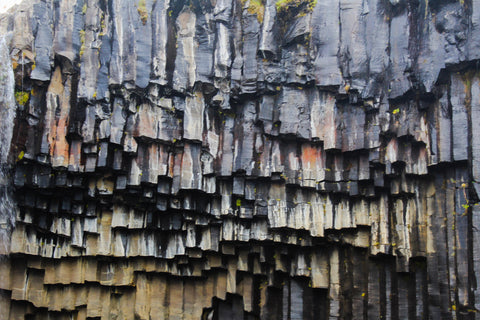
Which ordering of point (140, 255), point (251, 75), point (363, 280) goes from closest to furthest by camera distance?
point (363, 280)
point (251, 75)
point (140, 255)

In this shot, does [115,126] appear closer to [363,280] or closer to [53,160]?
Result: [53,160]

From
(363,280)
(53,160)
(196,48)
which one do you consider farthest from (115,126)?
(363,280)

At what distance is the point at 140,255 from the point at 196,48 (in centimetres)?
502

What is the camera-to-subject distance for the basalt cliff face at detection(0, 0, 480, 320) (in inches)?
390

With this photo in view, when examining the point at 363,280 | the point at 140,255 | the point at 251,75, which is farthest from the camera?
the point at 140,255

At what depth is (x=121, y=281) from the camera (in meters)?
11.9

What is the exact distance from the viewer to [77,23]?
11.5 m

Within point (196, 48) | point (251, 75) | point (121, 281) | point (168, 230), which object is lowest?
point (121, 281)

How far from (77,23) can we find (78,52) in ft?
2.38

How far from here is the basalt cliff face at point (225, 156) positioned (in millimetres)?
9906

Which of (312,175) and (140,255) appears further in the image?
(140,255)

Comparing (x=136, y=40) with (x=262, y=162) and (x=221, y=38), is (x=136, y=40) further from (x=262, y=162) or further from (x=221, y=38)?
(x=262, y=162)

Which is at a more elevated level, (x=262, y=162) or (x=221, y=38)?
(x=221, y=38)

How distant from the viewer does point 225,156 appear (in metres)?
11.1
